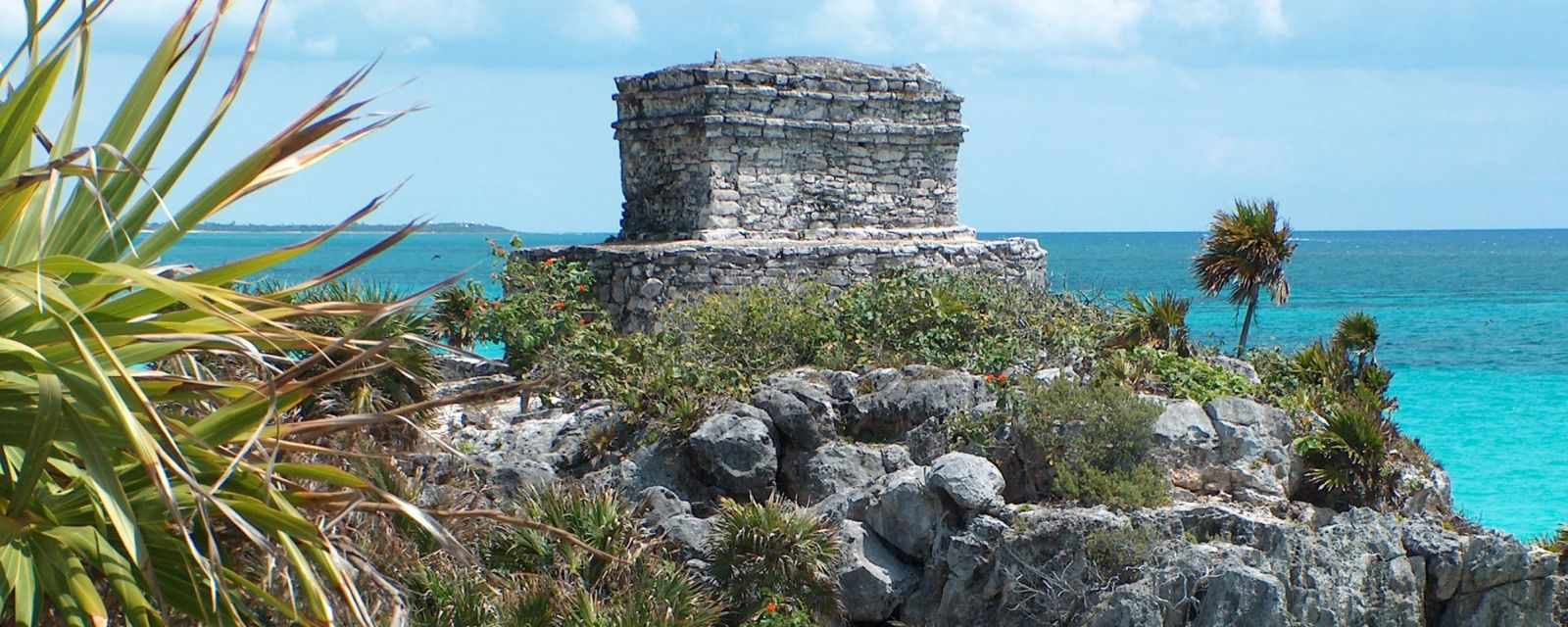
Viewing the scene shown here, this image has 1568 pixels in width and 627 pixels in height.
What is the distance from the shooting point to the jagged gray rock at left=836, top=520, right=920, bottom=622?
32.3 ft

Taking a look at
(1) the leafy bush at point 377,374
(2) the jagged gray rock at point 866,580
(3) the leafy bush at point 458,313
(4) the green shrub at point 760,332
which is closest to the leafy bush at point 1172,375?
(4) the green shrub at point 760,332

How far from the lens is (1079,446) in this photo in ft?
33.5

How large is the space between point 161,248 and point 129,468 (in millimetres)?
604

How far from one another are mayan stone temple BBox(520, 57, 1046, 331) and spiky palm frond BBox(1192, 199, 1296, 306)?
2415 mm

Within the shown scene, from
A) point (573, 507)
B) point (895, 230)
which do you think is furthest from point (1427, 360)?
point (573, 507)

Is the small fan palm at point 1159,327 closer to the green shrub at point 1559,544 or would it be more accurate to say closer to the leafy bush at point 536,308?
the green shrub at point 1559,544

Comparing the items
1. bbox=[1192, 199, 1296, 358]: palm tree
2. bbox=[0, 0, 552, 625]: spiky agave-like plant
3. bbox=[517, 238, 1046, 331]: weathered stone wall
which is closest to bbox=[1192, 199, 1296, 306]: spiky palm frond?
bbox=[1192, 199, 1296, 358]: palm tree

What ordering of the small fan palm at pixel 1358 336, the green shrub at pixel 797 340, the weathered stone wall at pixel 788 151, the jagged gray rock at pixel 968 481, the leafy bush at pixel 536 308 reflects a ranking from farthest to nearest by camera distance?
the weathered stone wall at pixel 788 151 → the leafy bush at pixel 536 308 → the green shrub at pixel 797 340 → the small fan palm at pixel 1358 336 → the jagged gray rock at pixel 968 481

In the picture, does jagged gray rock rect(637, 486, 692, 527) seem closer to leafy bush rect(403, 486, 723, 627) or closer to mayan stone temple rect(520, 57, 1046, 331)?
leafy bush rect(403, 486, 723, 627)

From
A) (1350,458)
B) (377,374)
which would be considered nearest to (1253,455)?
(1350,458)

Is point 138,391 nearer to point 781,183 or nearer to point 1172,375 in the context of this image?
point 1172,375

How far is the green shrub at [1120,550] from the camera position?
944 centimetres

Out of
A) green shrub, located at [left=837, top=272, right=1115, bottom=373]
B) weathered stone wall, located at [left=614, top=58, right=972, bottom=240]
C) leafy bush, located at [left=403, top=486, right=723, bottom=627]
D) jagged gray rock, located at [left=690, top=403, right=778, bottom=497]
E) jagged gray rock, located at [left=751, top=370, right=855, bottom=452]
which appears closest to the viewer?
leafy bush, located at [left=403, top=486, right=723, bottom=627]

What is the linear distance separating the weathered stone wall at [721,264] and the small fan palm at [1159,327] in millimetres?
2388
